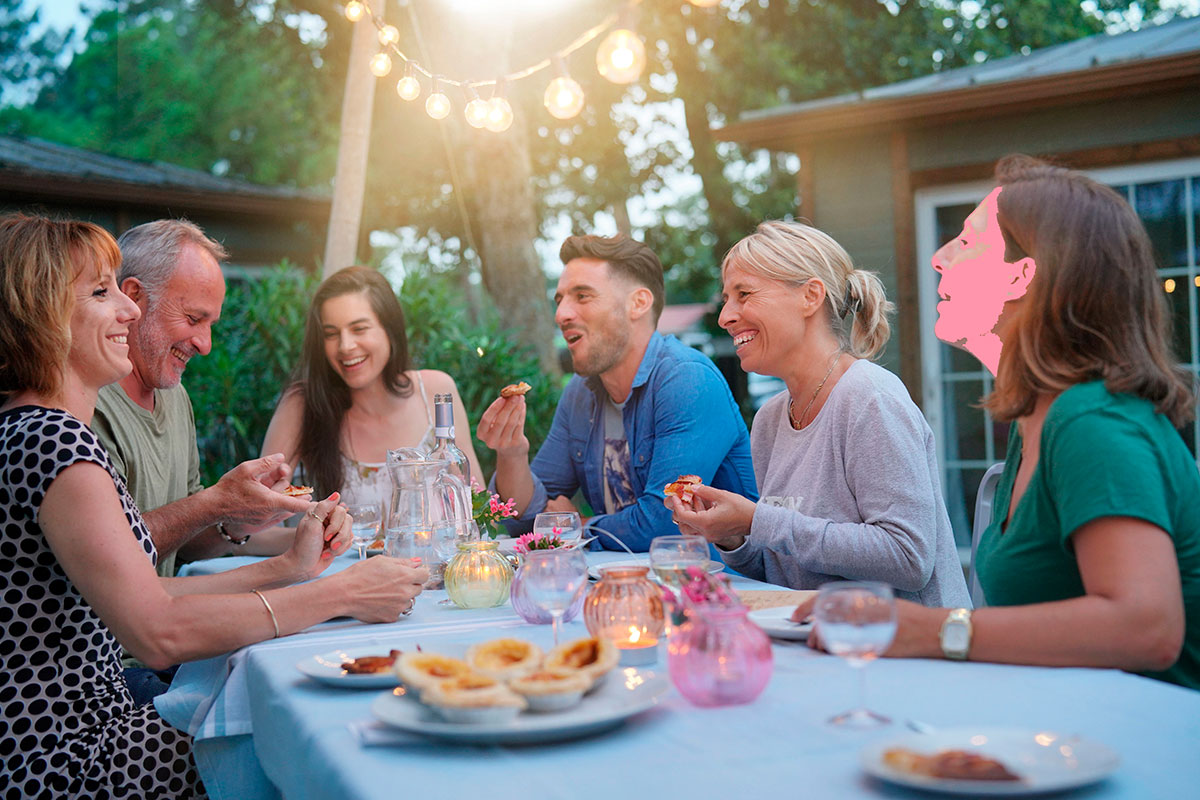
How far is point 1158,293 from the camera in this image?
5.79ft

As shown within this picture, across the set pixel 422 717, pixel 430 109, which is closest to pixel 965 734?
pixel 422 717

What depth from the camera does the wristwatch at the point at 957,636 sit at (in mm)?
1605

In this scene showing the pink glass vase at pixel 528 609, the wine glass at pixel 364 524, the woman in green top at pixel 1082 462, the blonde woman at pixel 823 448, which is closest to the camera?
the woman in green top at pixel 1082 462

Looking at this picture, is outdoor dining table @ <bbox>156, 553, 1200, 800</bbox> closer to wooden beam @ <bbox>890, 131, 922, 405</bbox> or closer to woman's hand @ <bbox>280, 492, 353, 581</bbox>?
woman's hand @ <bbox>280, 492, 353, 581</bbox>

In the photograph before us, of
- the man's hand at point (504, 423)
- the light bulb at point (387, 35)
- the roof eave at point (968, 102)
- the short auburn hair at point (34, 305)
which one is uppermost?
the light bulb at point (387, 35)

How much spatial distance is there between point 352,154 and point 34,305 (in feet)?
15.3

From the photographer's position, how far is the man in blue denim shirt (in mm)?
3369

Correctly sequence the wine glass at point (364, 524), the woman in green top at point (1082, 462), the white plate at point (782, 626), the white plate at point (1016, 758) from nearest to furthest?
the white plate at point (1016, 758) → the woman in green top at point (1082, 462) → the white plate at point (782, 626) → the wine glass at point (364, 524)

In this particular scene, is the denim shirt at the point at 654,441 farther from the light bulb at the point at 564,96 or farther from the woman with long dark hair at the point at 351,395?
the light bulb at the point at 564,96

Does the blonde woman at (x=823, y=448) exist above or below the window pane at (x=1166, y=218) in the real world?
below

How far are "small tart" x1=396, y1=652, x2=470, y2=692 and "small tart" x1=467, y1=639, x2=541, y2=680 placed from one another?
0.08 feet

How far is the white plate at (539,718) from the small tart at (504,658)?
80mm

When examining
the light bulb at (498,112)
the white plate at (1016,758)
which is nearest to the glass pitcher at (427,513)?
the white plate at (1016,758)

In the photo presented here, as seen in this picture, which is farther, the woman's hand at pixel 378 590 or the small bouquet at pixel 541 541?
the small bouquet at pixel 541 541
